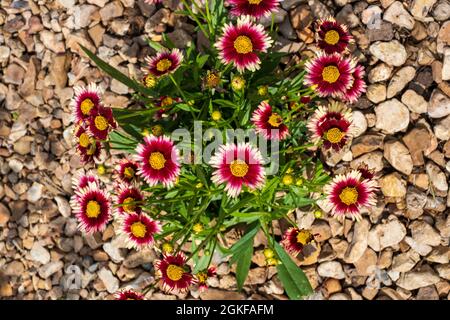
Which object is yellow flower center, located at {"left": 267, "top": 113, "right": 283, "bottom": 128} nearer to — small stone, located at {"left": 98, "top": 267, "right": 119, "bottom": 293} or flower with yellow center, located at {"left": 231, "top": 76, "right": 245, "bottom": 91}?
flower with yellow center, located at {"left": 231, "top": 76, "right": 245, "bottom": 91}

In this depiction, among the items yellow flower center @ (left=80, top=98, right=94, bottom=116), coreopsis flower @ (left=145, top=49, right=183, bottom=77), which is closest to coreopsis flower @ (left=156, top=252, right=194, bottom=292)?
yellow flower center @ (left=80, top=98, right=94, bottom=116)

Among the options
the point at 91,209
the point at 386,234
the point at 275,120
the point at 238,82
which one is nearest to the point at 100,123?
the point at 91,209

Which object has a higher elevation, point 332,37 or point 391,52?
point 391,52

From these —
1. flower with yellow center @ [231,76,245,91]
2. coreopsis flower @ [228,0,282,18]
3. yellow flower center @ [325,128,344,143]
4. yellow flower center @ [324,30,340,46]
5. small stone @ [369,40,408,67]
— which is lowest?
yellow flower center @ [325,128,344,143]

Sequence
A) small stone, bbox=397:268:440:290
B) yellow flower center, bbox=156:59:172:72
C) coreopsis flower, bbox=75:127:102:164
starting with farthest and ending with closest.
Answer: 1. small stone, bbox=397:268:440:290
2. yellow flower center, bbox=156:59:172:72
3. coreopsis flower, bbox=75:127:102:164

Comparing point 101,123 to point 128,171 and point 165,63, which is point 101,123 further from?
Result: point 165,63

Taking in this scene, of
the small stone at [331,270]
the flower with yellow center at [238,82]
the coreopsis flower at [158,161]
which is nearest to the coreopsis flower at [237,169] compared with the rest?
the coreopsis flower at [158,161]

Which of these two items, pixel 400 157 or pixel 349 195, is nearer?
pixel 349 195
